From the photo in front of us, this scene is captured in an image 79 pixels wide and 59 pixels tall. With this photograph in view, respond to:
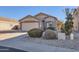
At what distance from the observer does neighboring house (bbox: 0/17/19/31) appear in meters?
9.30

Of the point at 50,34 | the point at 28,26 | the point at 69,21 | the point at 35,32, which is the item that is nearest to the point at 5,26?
the point at 28,26

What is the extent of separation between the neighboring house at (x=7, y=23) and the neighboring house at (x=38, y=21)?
7.7 inches

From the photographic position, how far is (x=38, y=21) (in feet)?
31.2

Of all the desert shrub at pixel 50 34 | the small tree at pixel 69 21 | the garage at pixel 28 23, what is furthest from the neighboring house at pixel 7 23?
the small tree at pixel 69 21

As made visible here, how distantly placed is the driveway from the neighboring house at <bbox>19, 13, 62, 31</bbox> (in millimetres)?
239

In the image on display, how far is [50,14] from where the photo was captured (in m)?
9.34

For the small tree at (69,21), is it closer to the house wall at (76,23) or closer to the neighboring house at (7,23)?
the house wall at (76,23)

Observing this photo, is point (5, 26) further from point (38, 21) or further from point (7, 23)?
point (38, 21)

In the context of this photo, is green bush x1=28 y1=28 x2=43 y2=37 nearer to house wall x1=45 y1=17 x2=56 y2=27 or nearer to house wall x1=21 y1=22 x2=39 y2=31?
house wall x1=21 y1=22 x2=39 y2=31

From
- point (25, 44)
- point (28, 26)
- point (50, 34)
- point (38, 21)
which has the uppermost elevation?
point (38, 21)

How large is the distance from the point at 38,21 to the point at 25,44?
0.70 meters
